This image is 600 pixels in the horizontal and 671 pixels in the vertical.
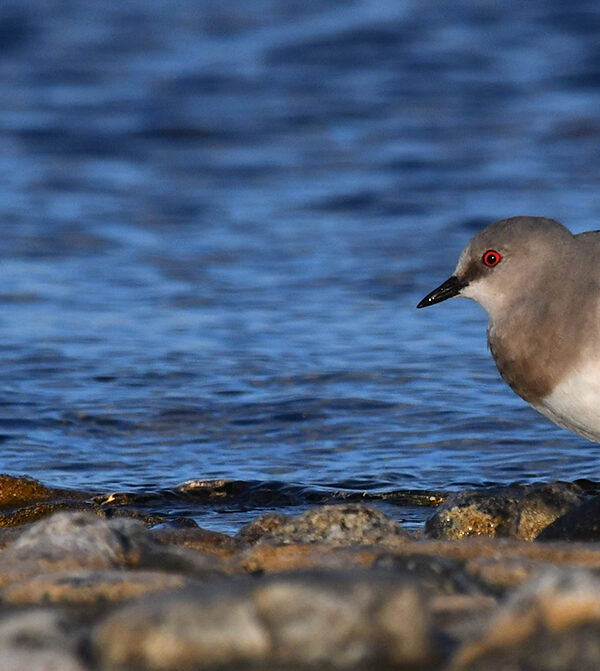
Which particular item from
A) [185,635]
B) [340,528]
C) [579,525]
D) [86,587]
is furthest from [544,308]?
[185,635]

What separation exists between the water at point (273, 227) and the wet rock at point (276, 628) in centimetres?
372

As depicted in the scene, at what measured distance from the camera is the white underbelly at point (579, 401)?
6031 millimetres

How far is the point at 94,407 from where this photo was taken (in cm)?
913

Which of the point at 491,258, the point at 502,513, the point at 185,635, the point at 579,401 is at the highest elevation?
the point at 491,258

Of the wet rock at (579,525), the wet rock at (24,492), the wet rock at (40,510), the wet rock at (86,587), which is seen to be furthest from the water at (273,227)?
the wet rock at (86,587)

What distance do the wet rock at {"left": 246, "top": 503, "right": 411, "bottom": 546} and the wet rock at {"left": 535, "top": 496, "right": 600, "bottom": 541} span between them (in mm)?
621

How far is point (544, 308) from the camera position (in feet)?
20.8

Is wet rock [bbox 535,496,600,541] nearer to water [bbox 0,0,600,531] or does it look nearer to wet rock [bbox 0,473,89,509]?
water [bbox 0,0,600,531]

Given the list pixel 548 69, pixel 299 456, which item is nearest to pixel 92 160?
pixel 548 69

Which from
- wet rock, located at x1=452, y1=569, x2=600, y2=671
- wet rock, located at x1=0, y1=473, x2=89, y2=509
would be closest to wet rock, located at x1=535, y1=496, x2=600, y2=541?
wet rock, located at x1=452, y1=569, x2=600, y2=671

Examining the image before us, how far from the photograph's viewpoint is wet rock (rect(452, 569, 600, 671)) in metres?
3.08

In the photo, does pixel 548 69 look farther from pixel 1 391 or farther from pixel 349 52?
pixel 1 391

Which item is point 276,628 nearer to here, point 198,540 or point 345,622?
point 345,622

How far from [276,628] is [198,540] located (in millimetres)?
2278
